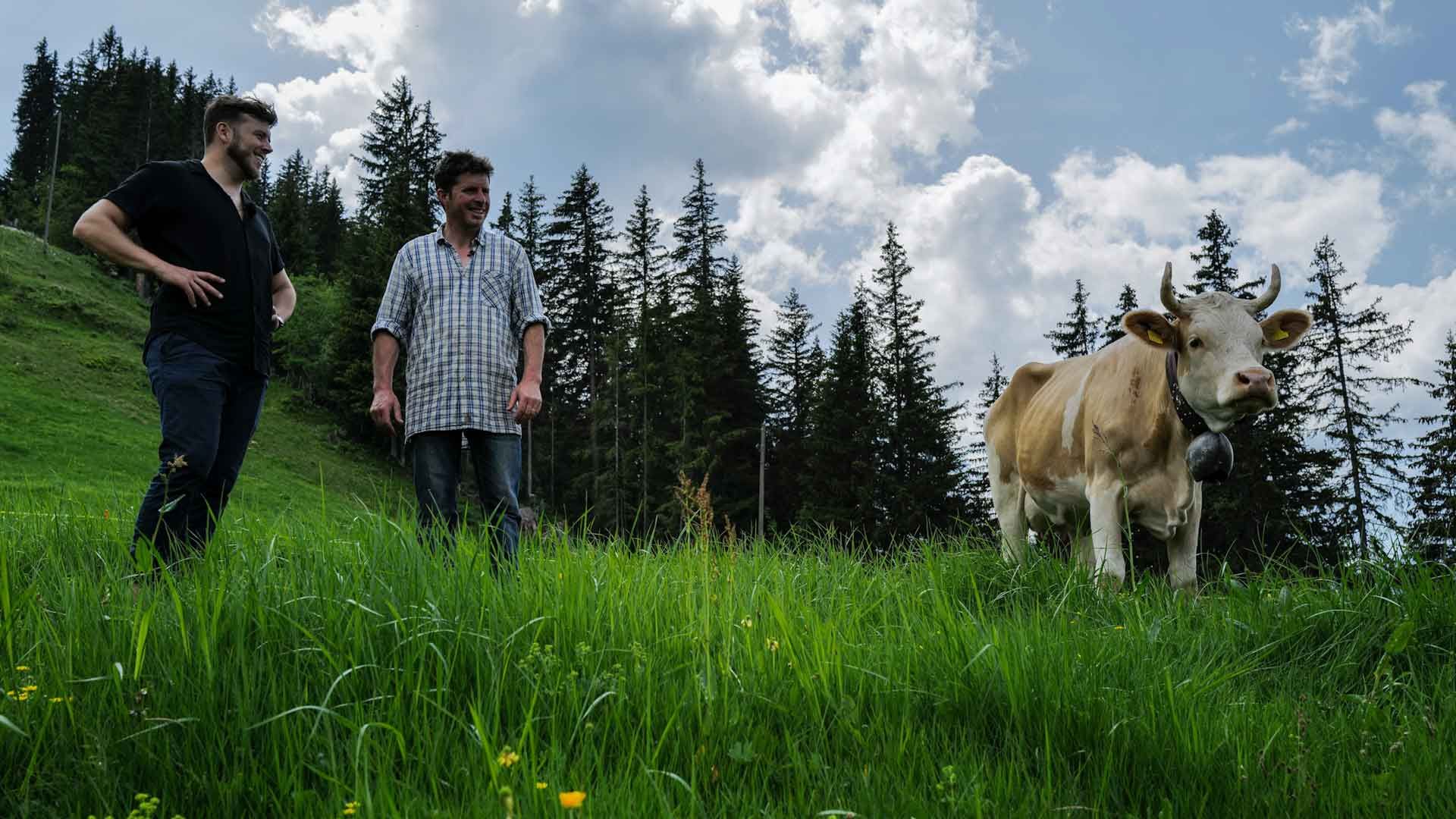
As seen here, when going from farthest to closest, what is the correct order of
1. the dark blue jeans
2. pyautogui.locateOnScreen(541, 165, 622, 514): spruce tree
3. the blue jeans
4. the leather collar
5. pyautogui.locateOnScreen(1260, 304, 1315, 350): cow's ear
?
pyautogui.locateOnScreen(541, 165, 622, 514): spruce tree → pyautogui.locateOnScreen(1260, 304, 1315, 350): cow's ear → the leather collar → the blue jeans → the dark blue jeans

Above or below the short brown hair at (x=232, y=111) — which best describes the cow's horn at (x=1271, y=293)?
below

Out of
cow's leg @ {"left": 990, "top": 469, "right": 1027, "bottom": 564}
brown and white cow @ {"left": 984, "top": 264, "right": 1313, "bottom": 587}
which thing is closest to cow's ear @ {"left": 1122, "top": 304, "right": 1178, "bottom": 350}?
brown and white cow @ {"left": 984, "top": 264, "right": 1313, "bottom": 587}

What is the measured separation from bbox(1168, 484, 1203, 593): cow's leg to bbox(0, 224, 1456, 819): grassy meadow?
1.32m

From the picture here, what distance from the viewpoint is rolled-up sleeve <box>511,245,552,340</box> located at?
211 inches

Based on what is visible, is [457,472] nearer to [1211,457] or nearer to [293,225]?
[1211,457]

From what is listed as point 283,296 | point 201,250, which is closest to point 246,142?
point 201,250

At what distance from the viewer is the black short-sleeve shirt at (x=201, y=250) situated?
4.34 m

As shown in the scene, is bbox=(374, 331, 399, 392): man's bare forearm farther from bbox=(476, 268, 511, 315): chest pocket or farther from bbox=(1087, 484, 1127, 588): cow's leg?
bbox=(1087, 484, 1127, 588): cow's leg

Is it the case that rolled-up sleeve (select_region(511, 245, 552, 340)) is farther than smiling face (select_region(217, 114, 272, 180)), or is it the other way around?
rolled-up sleeve (select_region(511, 245, 552, 340))

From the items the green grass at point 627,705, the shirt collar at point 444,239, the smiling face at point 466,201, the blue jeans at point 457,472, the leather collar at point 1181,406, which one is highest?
the smiling face at point 466,201

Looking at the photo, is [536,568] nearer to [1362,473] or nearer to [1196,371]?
[1196,371]

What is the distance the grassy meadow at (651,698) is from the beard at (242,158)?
1.83m

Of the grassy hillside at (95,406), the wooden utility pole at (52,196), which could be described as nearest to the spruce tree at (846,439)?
the grassy hillside at (95,406)

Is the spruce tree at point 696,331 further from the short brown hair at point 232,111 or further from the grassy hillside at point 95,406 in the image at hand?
the short brown hair at point 232,111
